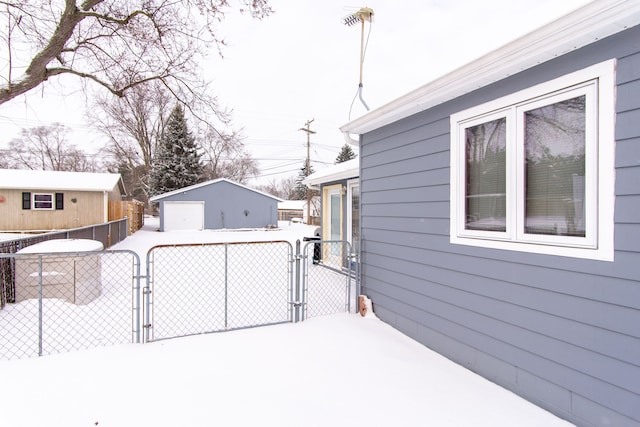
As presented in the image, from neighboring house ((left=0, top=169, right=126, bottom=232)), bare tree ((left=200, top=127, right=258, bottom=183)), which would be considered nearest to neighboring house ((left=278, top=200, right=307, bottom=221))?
bare tree ((left=200, top=127, right=258, bottom=183))

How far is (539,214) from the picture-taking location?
223 cm

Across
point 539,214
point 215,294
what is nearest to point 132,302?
point 215,294

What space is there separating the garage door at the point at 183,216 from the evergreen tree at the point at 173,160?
4.87 metres

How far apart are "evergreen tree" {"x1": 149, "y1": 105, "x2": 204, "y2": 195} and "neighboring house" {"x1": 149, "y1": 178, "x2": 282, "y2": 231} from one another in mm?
4278

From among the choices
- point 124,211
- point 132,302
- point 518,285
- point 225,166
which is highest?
point 225,166

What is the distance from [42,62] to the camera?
5297mm

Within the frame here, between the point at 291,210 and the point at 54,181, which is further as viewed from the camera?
the point at 291,210

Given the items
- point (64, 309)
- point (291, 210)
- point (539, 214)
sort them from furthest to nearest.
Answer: point (291, 210) < point (64, 309) < point (539, 214)

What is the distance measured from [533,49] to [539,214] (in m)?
1.11

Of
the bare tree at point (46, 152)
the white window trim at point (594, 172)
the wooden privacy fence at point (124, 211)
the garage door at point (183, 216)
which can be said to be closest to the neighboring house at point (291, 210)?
the garage door at point (183, 216)

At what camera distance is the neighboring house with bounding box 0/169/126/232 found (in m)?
13.8

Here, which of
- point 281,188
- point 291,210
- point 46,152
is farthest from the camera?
point 281,188

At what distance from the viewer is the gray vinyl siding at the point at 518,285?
1766 millimetres

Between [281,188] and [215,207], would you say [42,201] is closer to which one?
[215,207]
